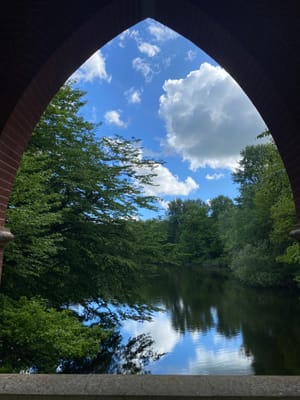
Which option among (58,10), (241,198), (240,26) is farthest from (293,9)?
(241,198)

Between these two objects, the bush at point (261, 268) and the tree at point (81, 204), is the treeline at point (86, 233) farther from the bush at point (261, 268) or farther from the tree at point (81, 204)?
the bush at point (261, 268)

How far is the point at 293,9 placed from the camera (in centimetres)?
202

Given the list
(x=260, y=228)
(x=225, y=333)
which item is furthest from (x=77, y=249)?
(x=260, y=228)

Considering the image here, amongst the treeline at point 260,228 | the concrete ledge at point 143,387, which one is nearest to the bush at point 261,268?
the treeline at point 260,228

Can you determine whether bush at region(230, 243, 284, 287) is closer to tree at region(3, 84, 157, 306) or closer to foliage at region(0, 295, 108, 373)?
tree at region(3, 84, 157, 306)

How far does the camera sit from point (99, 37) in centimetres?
225

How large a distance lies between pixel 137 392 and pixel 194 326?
9.52 m

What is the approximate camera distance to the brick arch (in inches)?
80.1

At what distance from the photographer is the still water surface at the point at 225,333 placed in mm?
7273

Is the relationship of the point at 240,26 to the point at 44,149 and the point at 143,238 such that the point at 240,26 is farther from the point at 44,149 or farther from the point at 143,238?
the point at 143,238

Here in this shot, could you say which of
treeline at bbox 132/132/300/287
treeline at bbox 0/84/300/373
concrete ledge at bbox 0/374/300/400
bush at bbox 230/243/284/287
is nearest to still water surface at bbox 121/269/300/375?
treeline at bbox 0/84/300/373

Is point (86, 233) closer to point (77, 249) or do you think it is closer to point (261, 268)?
point (77, 249)

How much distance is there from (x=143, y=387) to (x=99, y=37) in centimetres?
222

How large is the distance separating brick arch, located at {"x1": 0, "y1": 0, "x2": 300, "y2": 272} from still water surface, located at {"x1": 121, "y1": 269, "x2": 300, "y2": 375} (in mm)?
6470
